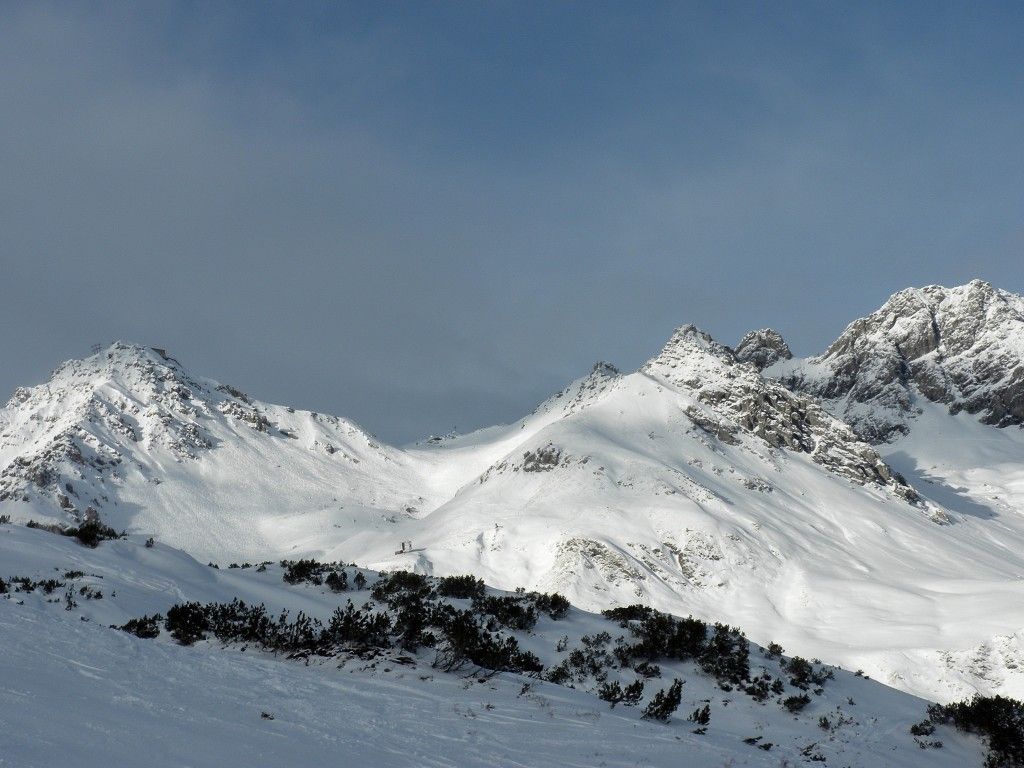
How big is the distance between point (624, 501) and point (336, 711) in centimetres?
8391

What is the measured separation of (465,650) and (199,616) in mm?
5378

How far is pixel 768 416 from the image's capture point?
12800cm

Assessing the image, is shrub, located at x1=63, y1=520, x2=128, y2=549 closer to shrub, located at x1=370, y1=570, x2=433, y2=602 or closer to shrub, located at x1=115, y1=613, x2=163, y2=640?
shrub, located at x1=370, y1=570, x2=433, y2=602

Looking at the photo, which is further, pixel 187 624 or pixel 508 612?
Answer: pixel 508 612

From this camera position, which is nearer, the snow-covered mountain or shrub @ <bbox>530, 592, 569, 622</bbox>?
shrub @ <bbox>530, 592, 569, 622</bbox>

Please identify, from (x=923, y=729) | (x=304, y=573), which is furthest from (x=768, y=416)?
(x=923, y=729)

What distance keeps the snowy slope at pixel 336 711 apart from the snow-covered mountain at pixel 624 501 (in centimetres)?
4004

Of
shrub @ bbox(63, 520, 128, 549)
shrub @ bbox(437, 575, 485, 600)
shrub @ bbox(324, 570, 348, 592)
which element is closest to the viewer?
shrub @ bbox(324, 570, 348, 592)

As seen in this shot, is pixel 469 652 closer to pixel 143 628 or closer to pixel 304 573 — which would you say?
pixel 143 628

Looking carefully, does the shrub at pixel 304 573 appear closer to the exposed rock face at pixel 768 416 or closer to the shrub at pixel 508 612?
the shrub at pixel 508 612

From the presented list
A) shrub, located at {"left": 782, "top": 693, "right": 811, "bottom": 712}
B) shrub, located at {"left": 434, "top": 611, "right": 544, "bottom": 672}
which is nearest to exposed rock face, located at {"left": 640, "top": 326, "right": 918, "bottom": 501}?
shrub, located at {"left": 782, "top": 693, "right": 811, "bottom": 712}

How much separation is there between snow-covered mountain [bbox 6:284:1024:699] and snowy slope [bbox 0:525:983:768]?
40042 millimetres

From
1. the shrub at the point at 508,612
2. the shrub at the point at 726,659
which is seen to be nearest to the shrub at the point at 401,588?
the shrub at the point at 508,612

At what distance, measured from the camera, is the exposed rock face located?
402 ft
